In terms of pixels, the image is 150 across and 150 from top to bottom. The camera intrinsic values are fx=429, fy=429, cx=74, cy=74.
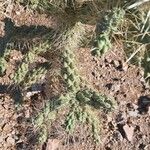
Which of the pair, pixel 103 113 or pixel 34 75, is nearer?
pixel 34 75

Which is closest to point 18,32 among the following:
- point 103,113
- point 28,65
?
point 28,65

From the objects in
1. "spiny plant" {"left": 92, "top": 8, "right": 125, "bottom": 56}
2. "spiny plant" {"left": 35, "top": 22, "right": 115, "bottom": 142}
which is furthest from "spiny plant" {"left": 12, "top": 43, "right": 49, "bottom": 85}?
"spiny plant" {"left": 92, "top": 8, "right": 125, "bottom": 56}

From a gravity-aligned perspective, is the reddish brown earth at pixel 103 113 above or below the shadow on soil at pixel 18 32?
below

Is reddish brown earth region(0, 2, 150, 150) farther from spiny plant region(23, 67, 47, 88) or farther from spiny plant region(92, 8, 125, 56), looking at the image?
spiny plant region(92, 8, 125, 56)

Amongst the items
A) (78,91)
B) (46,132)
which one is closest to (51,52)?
(78,91)

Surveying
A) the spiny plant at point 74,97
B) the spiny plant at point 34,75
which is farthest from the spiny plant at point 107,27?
the spiny plant at point 34,75

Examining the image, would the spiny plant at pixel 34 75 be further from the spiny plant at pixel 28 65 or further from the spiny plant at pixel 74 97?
the spiny plant at pixel 74 97

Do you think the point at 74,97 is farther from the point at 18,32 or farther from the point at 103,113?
the point at 18,32

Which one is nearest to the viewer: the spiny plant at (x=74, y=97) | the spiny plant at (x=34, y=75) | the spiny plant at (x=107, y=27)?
the spiny plant at (x=107, y=27)
